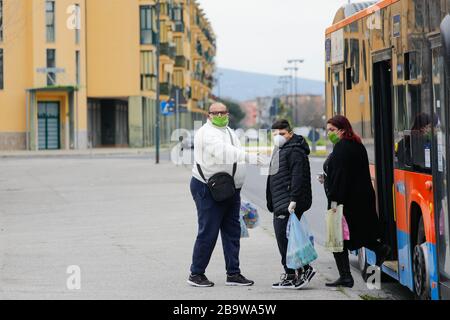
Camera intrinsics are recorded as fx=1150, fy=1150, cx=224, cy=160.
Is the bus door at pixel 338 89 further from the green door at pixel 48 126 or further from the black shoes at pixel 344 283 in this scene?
the green door at pixel 48 126

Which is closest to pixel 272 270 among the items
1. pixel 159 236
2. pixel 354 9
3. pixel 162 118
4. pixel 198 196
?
pixel 198 196

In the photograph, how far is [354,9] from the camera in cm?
1355

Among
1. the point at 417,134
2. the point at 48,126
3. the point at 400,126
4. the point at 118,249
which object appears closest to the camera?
the point at 417,134

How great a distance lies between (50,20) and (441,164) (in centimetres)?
6984

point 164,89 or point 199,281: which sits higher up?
point 164,89

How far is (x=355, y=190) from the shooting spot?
34.6ft

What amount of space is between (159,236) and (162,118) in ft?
262

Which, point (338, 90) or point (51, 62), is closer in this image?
point (338, 90)

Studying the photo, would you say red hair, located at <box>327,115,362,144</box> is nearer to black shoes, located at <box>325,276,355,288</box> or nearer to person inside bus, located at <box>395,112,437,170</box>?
person inside bus, located at <box>395,112,437,170</box>

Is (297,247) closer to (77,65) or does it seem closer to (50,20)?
(50,20)

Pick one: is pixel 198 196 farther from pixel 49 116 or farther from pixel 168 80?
pixel 168 80

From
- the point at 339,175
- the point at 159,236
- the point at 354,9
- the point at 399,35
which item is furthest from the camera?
the point at 159,236

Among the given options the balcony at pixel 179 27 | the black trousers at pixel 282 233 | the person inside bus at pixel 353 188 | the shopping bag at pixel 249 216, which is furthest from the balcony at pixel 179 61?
the person inside bus at pixel 353 188

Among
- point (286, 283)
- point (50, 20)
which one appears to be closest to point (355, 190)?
point (286, 283)
